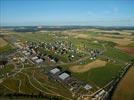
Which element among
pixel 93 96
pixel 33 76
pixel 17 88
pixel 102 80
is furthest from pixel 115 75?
pixel 17 88

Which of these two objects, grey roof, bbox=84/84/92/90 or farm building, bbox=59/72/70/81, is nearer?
grey roof, bbox=84/84/92/90

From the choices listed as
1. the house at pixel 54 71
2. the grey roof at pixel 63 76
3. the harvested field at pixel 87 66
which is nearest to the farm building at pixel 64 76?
the grey roof at pixel 63 76

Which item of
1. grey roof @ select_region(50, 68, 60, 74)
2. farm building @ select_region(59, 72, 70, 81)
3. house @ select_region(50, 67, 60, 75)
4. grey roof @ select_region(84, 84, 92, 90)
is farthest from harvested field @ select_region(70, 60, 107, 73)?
grey roof @ select_region(84, 84, 92, 90)

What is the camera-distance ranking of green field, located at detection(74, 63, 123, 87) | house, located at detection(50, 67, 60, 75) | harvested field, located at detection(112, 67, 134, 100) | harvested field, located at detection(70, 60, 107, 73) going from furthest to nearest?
harvested field, located at detection(70, 60, 107, 73) → house, located at detection(50, 67, 60, 75) → green field, located at detection(74, 63, 123, 87) → harvested field, located at detection(112, 67, 134, 100)

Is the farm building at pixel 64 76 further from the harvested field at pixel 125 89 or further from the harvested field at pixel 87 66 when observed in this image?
the harvested field at pixel 125 89

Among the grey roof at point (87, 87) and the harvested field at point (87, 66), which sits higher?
the harvested field at point (87, 66)

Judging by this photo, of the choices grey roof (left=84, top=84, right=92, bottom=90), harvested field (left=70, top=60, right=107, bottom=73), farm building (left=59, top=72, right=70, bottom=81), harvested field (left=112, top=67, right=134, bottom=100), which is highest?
harvested field (left=70, top=60, right=107, bottom=73)

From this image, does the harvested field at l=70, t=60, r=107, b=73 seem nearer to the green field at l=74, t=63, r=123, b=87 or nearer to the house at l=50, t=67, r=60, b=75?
the green field at l=74, t=63, r=123, b=87

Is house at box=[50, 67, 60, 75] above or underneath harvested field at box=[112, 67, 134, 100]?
above

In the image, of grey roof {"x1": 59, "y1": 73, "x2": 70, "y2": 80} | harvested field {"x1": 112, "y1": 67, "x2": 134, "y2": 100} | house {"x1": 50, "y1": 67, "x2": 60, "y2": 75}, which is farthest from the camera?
house {"x1": 50, "y1": 67, "x2": 60, "y2": 75}
